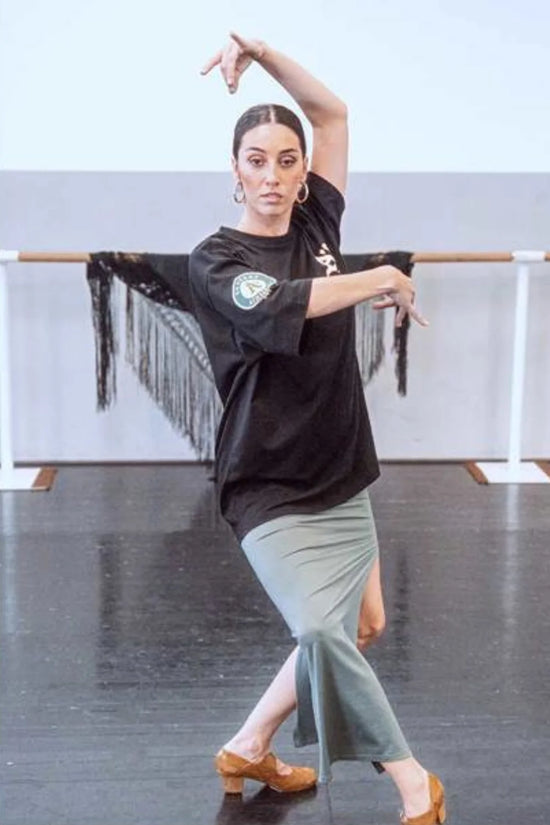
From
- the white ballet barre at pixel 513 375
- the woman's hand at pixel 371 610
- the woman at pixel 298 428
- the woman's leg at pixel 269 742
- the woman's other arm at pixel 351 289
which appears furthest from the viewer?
the white ballet barre at pixel 513 375

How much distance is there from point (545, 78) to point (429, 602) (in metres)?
2.11

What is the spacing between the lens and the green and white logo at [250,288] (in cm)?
166

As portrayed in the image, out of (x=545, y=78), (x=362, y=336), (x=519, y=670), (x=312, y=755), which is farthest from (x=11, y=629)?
(x=545, y=78)

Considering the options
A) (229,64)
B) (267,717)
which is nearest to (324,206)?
(229,64)

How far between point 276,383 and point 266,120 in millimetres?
410

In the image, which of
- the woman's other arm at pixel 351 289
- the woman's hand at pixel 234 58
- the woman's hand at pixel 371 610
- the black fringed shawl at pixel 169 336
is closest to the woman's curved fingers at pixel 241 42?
the woman's hand at pixel 234 58

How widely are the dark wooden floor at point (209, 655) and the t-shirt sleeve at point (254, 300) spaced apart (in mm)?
875

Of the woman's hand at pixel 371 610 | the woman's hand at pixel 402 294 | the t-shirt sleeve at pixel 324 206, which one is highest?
the t-shirt sleeve at pixel 324 206

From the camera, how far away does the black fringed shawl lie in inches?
155

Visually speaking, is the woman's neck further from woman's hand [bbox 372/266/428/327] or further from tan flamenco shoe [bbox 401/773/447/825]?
tan flamenco shoe [bbox 401/773/447/825]

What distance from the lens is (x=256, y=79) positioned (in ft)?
13.3

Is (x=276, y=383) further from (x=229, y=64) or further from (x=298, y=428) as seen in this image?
(x=229, y=64)

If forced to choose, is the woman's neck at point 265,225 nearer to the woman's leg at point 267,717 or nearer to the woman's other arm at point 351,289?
the woman's other arm at point 351,289

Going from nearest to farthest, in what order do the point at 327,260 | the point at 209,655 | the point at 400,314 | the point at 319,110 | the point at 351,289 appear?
the point at 351,289, the point at 400,314, the point at 327,260, the point at 319,110, the point at 209,655
